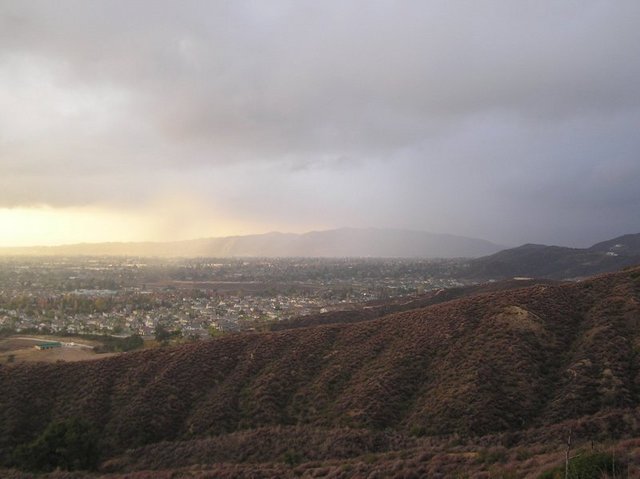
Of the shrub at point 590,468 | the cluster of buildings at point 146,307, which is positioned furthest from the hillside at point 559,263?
the shrub at point 590,468

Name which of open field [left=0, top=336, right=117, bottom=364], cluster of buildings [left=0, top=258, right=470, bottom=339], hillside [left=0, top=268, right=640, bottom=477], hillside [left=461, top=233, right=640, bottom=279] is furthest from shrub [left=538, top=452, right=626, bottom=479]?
hillside [left=461, top=233, right=640, bottom=279]

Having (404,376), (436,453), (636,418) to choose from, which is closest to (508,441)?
(436,453)

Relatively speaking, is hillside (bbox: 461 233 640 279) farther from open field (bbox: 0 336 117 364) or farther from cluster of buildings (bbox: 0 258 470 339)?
open field (bbox: 0 336 117 364)

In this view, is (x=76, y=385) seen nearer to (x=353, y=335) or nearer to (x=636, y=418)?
(x=353, y=335)

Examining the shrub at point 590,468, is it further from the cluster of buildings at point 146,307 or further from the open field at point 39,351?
the cluster of buildings at point 146,307

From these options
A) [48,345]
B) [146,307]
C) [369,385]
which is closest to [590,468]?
[369,385]

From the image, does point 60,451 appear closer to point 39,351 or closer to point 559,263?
point 39,351

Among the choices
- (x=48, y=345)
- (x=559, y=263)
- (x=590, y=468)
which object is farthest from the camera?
(x=559, y=263)
